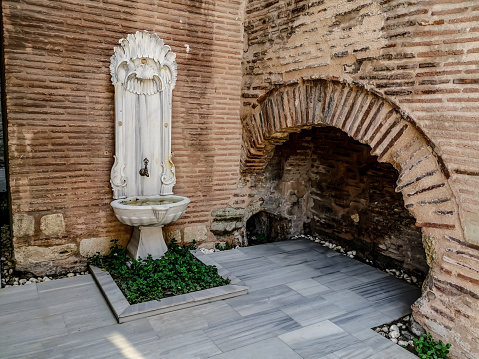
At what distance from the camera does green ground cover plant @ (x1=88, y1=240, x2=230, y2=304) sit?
11.1 ft

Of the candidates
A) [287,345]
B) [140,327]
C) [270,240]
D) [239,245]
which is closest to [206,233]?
[239,245]

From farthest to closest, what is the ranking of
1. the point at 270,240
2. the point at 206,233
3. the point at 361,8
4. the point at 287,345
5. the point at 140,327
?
the point at 270,240
the point at 206,233
the point at 361,8
the point at 140,327
the point at 287,345

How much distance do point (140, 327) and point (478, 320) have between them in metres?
2.46

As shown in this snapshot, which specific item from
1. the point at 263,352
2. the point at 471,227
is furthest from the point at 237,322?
the point at 471,227

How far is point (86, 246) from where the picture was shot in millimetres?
3982

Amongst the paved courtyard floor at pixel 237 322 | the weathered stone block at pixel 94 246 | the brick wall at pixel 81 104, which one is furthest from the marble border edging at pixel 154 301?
the brick wall at pixel 81 104

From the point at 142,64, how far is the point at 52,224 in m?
1.90

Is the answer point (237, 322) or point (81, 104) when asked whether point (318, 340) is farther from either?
point (81, 104)

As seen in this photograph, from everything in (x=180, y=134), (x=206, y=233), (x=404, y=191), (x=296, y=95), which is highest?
(x=296, y=95)

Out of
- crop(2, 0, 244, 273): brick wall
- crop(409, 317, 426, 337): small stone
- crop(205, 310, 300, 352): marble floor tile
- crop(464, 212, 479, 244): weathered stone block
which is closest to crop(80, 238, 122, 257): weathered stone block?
crop(2, 0, 244, 273): brick wall

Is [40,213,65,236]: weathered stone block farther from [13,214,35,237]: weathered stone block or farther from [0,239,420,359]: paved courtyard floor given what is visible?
[0,239,420,359]: paved courtyard floor

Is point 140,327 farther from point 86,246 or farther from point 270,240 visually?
point 270,240

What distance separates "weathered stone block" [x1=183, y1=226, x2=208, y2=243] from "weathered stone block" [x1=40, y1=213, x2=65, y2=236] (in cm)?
140

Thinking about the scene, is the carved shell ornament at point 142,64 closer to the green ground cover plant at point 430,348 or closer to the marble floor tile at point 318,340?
the marble floor tile at point 318,340
